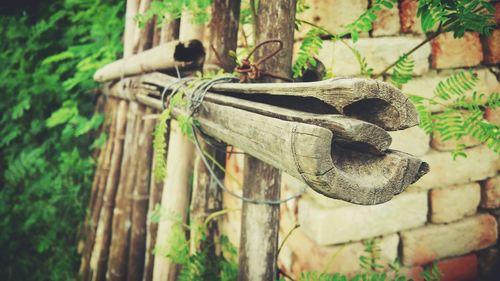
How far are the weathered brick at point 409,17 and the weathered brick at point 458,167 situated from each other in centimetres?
54

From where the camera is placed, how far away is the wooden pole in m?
1.23

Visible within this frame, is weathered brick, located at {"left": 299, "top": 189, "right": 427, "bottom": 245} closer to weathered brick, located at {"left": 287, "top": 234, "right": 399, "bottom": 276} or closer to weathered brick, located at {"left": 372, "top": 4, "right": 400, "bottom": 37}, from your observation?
weathered brick, located at {"left": 287, "top": 234, "right": 399, "bottom": 276}

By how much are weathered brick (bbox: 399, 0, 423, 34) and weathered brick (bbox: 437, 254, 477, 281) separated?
1.07m

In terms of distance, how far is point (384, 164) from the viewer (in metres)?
0.58

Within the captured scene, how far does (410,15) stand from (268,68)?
0.74 meters

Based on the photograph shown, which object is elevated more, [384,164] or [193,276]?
[384,164]

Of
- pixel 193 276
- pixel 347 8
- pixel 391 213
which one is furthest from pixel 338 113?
pixel 193 276

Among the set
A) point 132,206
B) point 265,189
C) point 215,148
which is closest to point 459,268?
point 265,189

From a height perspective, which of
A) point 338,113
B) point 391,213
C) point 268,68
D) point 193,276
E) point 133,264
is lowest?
point 133,264

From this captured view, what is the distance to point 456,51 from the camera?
1374 millimetres

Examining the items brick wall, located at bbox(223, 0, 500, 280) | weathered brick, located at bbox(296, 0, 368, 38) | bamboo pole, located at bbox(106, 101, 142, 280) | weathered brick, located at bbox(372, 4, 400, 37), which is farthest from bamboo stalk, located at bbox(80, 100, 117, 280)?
weathered brick, located at bbox(372, 4, 400, 37)

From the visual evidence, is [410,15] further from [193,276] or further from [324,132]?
[193,276]

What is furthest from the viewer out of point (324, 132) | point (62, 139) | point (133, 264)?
point (62, 139)

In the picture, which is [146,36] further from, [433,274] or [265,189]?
[433,274]
